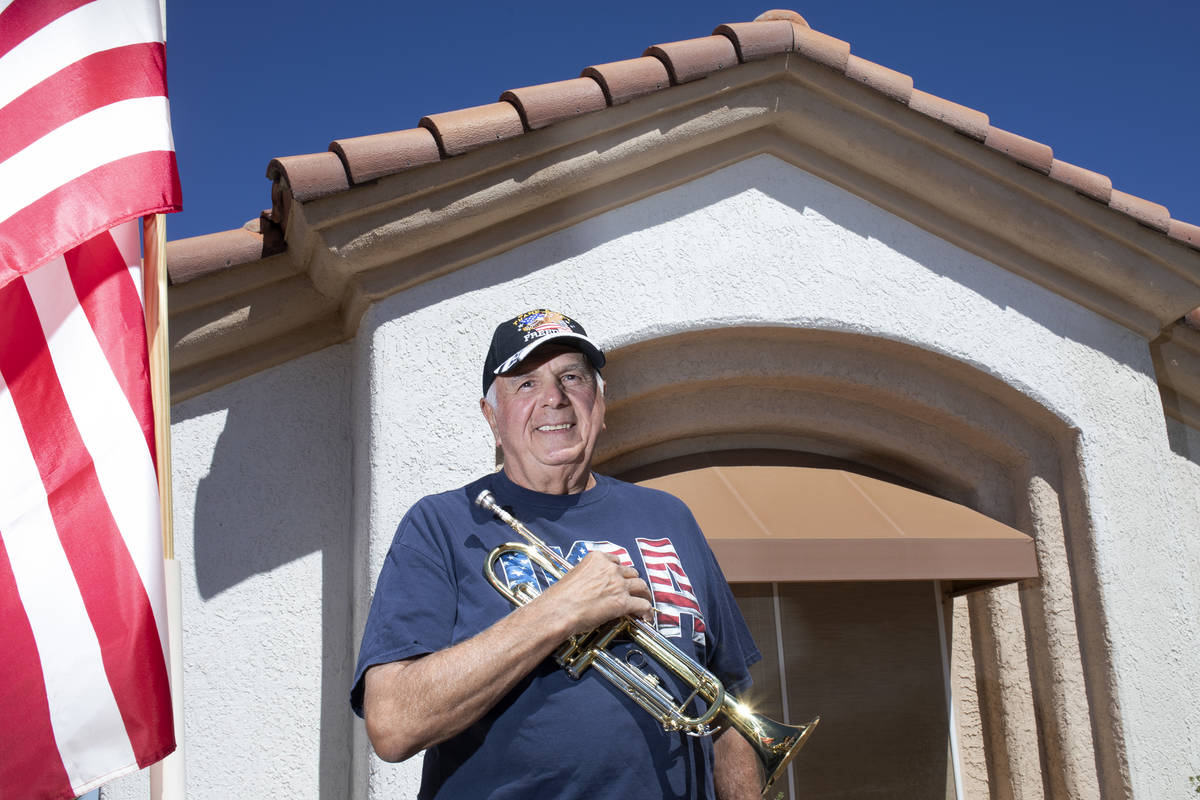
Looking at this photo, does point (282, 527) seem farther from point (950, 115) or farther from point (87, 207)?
point (950, 115)

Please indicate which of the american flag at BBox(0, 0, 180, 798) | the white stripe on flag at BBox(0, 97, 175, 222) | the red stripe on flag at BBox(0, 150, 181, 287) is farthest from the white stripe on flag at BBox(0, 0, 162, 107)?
the red stripe on flag at BBox(0, 150, 181, 287)

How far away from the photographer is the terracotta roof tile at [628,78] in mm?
4137

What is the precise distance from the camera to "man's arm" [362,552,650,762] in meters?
1.94

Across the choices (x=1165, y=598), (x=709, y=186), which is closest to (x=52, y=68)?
(x=709, y=186)

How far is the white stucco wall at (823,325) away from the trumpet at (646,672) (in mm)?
1664

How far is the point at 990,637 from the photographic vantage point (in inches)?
191

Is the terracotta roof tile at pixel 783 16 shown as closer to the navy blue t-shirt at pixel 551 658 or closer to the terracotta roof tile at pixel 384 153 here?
the terracotta roof tile at pixel 384 153

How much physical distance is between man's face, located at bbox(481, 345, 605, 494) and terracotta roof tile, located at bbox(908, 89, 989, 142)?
2.78 m

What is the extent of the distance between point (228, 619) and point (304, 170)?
185cm

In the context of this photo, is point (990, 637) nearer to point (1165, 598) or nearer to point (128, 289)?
point (1165, 598)

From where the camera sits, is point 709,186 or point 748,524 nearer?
point 748,524

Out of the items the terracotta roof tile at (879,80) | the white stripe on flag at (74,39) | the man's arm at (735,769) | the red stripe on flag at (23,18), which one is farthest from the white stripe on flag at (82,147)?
the terracotta roof tile at (879,80)

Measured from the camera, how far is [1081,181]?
4629 mm

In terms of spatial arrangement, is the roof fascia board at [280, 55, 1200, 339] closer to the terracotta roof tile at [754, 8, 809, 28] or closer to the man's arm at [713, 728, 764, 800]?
the terracotta roof tile at [754, 8, 809, 28]
